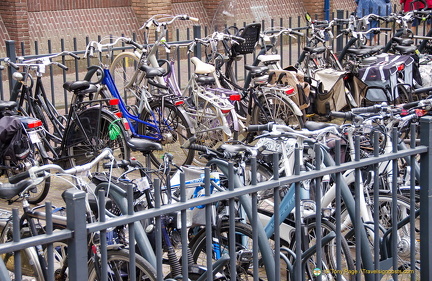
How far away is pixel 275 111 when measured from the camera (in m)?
7.88

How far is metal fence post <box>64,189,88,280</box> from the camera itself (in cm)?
240

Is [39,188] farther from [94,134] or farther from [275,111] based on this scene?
[275,111]

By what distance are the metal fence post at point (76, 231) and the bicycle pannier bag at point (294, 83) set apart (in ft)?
18.5

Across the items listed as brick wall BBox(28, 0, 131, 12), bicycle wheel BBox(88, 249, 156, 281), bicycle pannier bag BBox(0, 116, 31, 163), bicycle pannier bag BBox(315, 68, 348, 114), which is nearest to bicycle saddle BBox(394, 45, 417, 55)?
bicycle pannier bag BBox(315, 68, 348, 114)

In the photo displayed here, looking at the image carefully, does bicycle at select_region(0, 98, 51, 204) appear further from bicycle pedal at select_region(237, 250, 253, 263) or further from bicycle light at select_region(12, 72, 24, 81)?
bicycle pedal at select_region(237, 250, 253, 263)

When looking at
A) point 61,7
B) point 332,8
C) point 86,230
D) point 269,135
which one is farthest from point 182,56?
point 86,230

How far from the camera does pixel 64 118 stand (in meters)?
7.16

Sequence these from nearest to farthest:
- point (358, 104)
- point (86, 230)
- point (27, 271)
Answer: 1. point (86, 230)
2. point (27, 271)
3. point (358, 104)

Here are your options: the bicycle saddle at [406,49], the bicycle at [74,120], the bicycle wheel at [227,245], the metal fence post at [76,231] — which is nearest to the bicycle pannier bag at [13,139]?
the bicycle at [74,120]

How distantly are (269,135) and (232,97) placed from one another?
8.47ft

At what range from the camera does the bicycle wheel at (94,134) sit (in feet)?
22.1

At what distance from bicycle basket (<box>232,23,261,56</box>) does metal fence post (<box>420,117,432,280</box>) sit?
510cm

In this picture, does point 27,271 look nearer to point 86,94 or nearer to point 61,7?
point 86,94

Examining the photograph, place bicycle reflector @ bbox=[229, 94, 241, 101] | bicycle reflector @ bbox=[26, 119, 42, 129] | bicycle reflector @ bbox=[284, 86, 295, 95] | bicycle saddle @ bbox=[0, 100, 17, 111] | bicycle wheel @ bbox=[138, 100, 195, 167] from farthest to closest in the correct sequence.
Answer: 1. bicycle reflector @ bbox=[284, 86, 295, 95]
2. bicycle reflector @ bbox=[229, 94, 241, 101]
3. bicycle wheel @ bbox=[138, 100, 195, 167]
4. bicycle saddle @ bbox=[0, 100, 17, 111]
5. bicycle reflector @ bbox=[26, 119, 42, 129]
